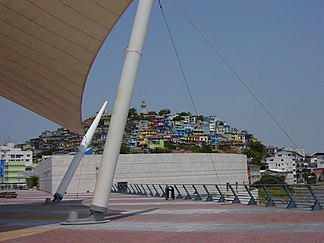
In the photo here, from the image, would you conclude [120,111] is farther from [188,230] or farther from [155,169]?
[155,169]

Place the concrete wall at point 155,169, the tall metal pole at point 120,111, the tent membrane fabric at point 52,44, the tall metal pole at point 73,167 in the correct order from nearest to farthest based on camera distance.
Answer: the tall metal pole at point 120,111 → the tent membrane fabric at point 52,44 → the tall metal pole at point 73,167 → the concrete wall at point 155,169

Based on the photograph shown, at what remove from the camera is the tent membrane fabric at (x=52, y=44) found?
45.8 feet

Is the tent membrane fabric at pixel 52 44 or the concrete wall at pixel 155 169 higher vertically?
the tent membrane fabric at pixel 52 44

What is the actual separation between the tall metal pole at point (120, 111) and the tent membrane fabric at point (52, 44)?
68cm

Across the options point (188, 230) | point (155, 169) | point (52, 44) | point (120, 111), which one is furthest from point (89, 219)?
point (155, 169)

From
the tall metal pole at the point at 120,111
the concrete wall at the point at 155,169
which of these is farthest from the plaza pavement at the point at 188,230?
the concrete wall at the point at 155,169

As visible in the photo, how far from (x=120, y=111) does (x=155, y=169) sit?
1926 inches

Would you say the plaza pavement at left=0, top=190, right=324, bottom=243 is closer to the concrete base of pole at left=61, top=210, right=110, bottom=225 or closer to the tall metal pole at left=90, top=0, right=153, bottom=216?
the concrete base of pole at left=61, top=210, right=110, bottom=225

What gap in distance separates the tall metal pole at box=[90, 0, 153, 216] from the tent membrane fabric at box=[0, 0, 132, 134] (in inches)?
26.8

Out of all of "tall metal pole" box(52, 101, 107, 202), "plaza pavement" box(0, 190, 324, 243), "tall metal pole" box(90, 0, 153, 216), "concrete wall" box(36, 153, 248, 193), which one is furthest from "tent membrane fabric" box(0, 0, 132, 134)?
"concrete wall" box(36, 153, 248, 193)

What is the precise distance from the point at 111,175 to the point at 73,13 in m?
4.68

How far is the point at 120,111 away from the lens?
1337 cm

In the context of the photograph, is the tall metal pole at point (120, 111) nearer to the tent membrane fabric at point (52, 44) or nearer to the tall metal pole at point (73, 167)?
the tent membrane fabric at point (52, 44)

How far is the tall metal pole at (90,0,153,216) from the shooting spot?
13188 millimetres
